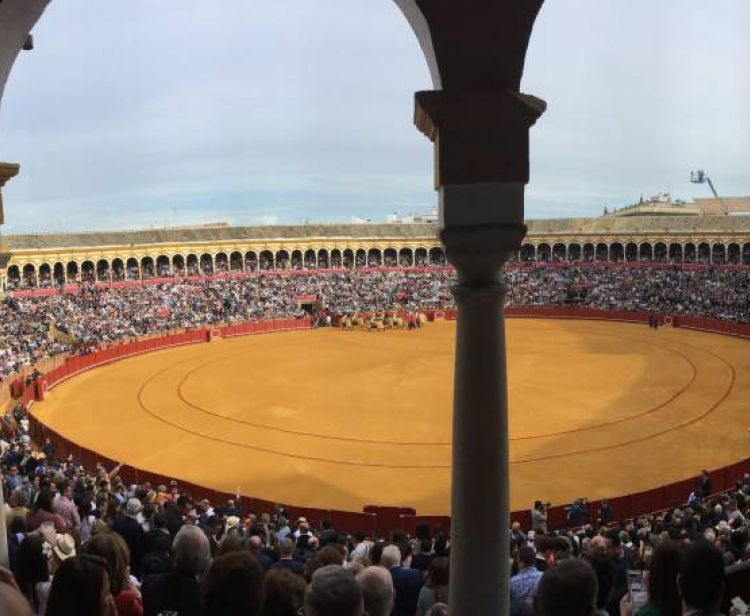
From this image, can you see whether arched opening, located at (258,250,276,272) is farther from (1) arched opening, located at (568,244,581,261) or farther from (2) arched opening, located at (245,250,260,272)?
(1) arched opening, located at (568,244,581,261)

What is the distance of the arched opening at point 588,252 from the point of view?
73938 mm

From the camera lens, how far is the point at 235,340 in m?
Answer: 51.7

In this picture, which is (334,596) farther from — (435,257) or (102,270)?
(435,257)

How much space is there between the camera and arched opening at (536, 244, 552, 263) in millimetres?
75062

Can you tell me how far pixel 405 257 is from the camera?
252ft

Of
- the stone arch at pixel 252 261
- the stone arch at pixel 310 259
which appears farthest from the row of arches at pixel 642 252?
the stone arch at pixel 252 261

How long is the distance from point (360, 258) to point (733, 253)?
36.1 metres

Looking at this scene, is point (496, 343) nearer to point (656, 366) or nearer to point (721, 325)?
point (656, 366)

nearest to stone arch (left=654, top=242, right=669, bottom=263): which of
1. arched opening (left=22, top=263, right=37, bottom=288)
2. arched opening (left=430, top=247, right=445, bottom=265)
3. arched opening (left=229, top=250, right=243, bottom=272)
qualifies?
arched opening (left=430, top=247, right=445, bottom=265)

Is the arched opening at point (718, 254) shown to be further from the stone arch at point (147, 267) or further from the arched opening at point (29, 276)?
the arched opening at point (29, 276)

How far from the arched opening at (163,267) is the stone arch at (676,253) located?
1884 inches

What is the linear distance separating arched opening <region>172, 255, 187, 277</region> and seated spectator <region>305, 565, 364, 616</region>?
66506mm

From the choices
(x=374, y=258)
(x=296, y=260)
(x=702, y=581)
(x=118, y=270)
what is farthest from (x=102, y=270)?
(x=702, y=581)

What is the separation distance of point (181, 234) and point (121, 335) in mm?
22575
